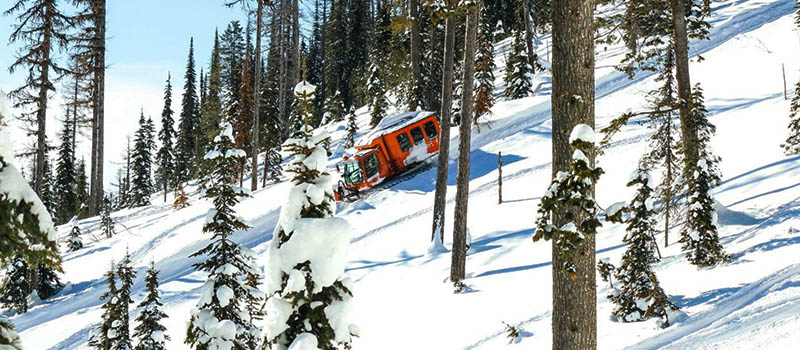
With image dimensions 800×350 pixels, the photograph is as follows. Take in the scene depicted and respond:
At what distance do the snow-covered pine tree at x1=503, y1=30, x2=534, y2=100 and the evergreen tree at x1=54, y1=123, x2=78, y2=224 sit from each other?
40.3m

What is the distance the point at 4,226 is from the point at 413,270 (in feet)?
41.8

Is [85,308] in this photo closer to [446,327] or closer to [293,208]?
[446,327]

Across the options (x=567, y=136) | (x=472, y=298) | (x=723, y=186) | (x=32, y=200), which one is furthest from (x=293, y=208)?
(x=723, y=186)

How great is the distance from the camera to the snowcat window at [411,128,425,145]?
2283cm

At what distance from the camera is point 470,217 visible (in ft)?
61.4

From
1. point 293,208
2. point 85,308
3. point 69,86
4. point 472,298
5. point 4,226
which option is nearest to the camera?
point 4,226

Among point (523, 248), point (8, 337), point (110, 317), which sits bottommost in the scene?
point (110, 317)

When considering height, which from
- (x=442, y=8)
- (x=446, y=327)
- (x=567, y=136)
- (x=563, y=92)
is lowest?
(x=446, y=327)

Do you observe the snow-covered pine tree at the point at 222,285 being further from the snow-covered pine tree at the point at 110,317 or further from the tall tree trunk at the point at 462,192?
the tall tree trunk at the point at 462,192

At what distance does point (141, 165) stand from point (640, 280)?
5655 cm

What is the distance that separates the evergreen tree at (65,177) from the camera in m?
45.9

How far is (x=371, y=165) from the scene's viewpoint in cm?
2227

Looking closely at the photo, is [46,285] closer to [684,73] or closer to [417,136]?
[417,136]

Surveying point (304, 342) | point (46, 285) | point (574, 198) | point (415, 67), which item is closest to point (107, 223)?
point (46, 285)
